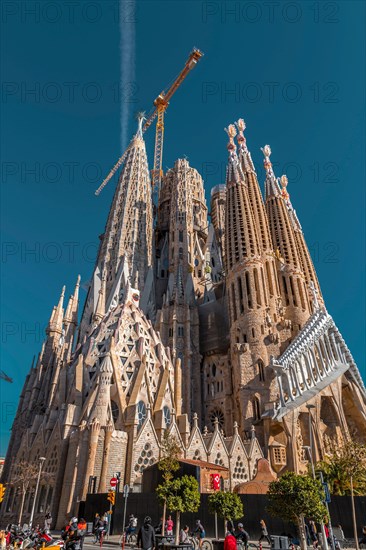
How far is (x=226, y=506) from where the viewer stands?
17047 mm

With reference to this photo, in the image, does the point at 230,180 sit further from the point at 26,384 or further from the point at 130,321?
the point at 26,384

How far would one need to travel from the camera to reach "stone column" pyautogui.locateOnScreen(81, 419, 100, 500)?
25.9 m

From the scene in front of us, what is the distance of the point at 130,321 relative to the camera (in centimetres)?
3966

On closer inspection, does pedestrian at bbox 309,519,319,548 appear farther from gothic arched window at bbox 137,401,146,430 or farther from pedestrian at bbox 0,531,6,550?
gothic arched window at bbox 137,401,146,430

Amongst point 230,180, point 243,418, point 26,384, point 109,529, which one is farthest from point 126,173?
point 109,529

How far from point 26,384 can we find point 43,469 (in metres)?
21.3

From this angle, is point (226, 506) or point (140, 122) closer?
point (226, 506)

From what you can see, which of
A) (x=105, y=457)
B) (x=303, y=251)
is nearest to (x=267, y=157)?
(x=303, y=251)

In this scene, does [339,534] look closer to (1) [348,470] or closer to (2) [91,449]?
(1) [348,470]

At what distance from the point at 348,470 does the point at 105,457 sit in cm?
1575

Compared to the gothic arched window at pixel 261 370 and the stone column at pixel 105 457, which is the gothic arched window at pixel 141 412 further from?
the gothic arched window at pixel 261 370

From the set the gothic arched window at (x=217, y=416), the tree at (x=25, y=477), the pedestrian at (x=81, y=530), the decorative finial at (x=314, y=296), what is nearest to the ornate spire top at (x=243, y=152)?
the decorative finial at (x=314, y=296)

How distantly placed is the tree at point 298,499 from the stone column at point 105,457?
49.1 ft

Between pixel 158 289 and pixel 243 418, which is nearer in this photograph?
pixel 243 418
